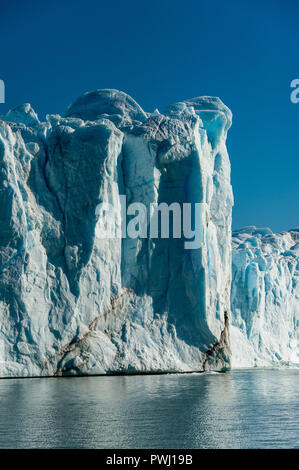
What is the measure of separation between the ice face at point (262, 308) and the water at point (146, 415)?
50.8ft

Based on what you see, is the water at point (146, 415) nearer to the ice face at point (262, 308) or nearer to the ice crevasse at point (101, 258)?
the ice crevasse at point (101, 258)

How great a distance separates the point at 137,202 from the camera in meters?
20.9

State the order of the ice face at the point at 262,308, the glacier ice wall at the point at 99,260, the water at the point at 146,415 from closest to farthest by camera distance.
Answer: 1. the water at the point at 146,415
2. the glacier ice wall at the point at 99,260
3. the ice face at the point at 262,308

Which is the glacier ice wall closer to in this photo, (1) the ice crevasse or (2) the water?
(1) the ice crevasse

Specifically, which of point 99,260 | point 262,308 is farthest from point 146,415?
point 262,308

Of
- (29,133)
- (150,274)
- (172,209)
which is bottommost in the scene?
(150,274)

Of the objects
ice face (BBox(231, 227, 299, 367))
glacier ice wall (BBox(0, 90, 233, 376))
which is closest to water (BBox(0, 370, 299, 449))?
glacier ice wall (BBox(0, 90, 233, 376))

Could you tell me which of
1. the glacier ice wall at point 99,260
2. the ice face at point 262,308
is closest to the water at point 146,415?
the glacier ice wall at point 99,260

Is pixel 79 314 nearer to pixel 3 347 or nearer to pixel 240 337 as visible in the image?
pixel 3 347

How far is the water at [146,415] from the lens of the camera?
Answer: 26.8 ft

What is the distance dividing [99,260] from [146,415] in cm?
956

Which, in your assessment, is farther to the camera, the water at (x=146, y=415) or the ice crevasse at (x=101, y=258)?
the ice crevasse at (x=101, y=258)
